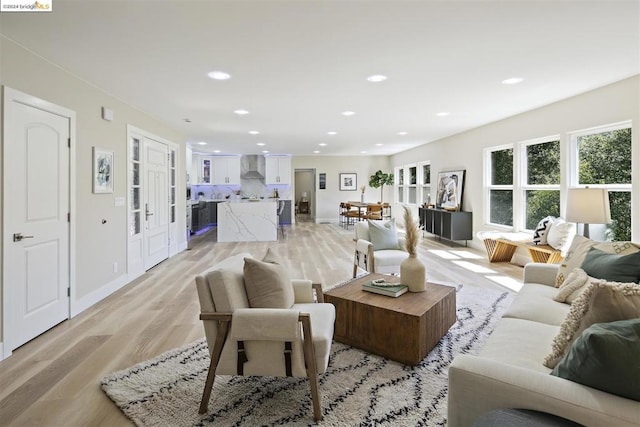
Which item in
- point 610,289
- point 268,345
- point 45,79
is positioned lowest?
point 268,345

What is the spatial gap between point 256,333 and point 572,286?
2222 millimetres

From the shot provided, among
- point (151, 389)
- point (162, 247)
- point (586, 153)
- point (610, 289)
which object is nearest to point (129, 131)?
point (162, 247)

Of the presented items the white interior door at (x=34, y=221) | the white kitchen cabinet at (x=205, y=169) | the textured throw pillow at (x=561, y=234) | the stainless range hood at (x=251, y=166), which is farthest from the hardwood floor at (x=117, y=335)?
the stainless range hood at (x=251, y=166)

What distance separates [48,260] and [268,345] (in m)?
2.59

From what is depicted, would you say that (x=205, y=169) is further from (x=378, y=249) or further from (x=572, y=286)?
(x=572, y=286)

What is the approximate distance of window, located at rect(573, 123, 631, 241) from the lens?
405 cm

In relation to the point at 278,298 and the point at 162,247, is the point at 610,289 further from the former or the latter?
the point at 162,247

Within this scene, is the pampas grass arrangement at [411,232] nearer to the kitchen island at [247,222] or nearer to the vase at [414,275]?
the vase at [414,275]

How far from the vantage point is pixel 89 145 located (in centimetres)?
391

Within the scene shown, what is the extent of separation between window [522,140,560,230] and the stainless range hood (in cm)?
812

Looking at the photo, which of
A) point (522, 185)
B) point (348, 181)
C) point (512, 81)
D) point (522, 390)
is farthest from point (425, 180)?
point (522, 390)

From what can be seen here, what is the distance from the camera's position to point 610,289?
1.44 m

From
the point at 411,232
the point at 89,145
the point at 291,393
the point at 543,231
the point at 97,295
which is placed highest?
the point at 89,145

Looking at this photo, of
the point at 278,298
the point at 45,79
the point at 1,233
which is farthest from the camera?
the point at 45,79
